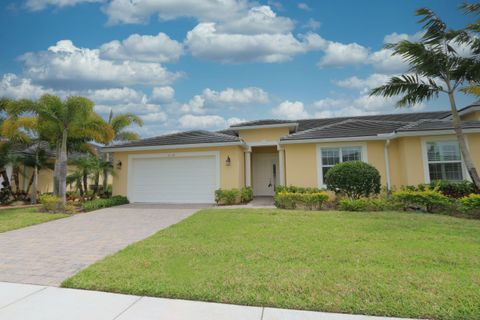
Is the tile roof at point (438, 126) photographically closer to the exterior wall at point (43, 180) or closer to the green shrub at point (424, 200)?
the green shrub at point (424, 200)

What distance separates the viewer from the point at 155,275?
3.99 m

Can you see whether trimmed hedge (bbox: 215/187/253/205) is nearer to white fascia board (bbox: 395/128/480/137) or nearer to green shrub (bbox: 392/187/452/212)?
green shrub (bbox: 392/187/452/212)

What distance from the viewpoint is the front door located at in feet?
58.1

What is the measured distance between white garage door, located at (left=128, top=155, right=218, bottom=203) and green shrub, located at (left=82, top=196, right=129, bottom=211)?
2.25 feet

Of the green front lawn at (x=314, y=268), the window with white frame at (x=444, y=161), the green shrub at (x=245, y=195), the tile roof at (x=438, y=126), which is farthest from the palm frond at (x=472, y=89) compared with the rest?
the green shrub at (x=245, y=195)

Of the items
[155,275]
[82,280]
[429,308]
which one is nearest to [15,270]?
[82,280]

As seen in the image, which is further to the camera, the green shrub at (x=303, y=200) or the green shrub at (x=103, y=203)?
the green shrub at (x=103, y=203)

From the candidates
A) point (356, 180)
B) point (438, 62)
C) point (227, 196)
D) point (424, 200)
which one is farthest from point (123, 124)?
point (438, 62)

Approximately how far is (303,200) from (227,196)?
376cm

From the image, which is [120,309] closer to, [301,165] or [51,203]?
[51,203]

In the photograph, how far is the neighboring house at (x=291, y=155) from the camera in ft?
37.0

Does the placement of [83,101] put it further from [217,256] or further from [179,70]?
[217,256]

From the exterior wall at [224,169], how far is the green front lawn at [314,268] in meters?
6.25

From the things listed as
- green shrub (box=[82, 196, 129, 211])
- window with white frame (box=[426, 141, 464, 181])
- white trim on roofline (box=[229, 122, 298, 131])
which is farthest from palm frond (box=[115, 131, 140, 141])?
window with white frame (box=[426, 141, 464, 181])
